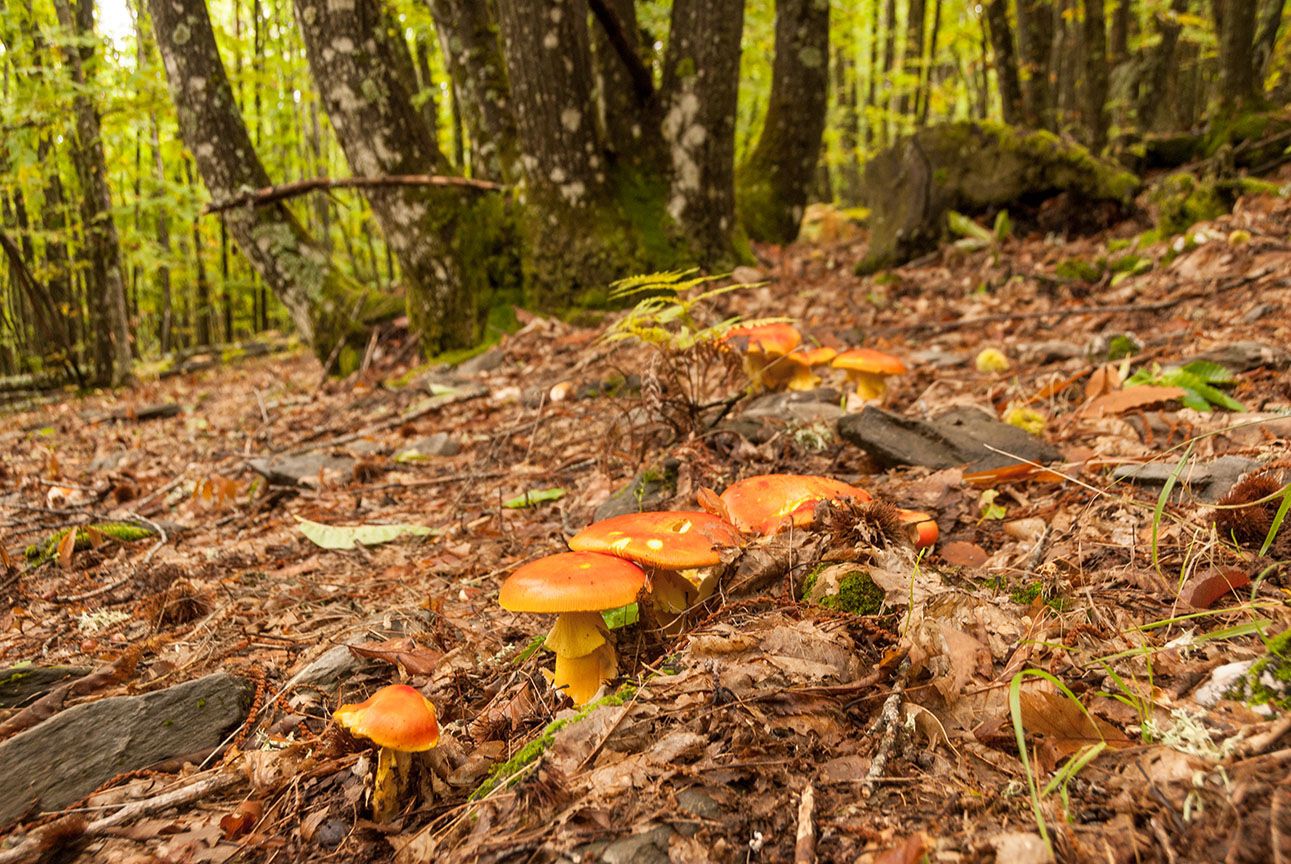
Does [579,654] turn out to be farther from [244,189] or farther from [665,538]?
[244,189]

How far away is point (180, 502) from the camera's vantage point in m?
4.58

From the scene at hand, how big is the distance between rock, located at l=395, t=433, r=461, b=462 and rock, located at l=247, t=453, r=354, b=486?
37 centimetres

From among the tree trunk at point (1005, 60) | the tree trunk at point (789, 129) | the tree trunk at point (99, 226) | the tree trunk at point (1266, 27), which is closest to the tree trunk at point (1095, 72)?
the tree trunk at point (1005, 60)

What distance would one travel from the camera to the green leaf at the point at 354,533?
328 centimetres

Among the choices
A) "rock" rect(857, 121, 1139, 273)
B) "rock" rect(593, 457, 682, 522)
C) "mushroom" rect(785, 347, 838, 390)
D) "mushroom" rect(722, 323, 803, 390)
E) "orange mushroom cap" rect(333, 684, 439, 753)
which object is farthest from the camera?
"rock" rect(857, 121, 1139, 273)

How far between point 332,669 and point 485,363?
14.6 feet

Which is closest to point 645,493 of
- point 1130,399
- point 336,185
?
point 1130,399

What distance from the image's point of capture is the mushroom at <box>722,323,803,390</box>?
3883 millimetres

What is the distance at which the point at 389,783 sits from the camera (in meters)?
1.57

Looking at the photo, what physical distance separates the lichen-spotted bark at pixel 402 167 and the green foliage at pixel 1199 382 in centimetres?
574

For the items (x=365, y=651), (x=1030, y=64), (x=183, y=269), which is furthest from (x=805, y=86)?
(x=183, y=269)

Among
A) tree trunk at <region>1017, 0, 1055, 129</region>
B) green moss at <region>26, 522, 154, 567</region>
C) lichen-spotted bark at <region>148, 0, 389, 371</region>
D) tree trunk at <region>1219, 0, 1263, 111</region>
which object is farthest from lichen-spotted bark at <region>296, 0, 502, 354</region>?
tree trunk at <region>1219, 0, 1263, 111</region>

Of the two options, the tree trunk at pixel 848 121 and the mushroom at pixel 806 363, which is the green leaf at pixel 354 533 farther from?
the tree trunk at pixel 848 121

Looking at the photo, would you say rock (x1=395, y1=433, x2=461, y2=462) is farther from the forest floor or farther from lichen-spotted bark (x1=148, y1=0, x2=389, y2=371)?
lichen-spotted bark (x1=148, y1=0, x2=389, y2=371)
